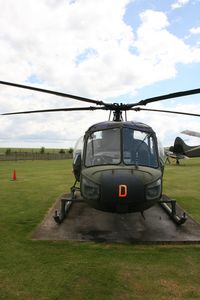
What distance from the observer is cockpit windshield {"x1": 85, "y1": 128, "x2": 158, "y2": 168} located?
7930mm

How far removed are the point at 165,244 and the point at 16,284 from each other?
3603 millimetres

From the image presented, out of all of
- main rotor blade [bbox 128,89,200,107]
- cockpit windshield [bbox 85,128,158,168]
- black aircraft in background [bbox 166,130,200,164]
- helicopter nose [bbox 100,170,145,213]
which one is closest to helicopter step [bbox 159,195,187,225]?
cockpit windshield [bbox 85,128,158,168]

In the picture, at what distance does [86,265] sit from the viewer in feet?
20.1

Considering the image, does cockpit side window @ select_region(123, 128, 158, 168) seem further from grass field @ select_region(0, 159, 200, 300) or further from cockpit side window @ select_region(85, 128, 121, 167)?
grass field @ select_region(0, 159, 200, 300)

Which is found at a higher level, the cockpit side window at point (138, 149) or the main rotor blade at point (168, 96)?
the main rotor blade at point (168, 96)

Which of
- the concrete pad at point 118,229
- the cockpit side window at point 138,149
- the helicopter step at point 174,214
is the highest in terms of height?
the cockpit side window at point 138,149

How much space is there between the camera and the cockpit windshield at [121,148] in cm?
793

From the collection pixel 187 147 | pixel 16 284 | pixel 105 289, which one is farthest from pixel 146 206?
pixel 187 147

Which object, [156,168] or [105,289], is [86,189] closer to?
[156,168]

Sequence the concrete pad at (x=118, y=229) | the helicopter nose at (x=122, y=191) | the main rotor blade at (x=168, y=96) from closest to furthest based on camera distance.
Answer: the helicopter nose at (x=122, y=191)
the main rotor blade at (x=168, y=96)
the concrete pad at (x=118, y=229)

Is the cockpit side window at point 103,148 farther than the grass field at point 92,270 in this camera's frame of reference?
Yes

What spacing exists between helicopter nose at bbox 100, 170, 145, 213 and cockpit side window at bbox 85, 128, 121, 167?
0.74 m

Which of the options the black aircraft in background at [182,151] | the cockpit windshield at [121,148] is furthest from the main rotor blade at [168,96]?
the black aircraft in background at [182,151]

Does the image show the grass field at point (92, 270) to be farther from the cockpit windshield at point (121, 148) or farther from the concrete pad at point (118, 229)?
the cockpit windshield at point (121, 148)
